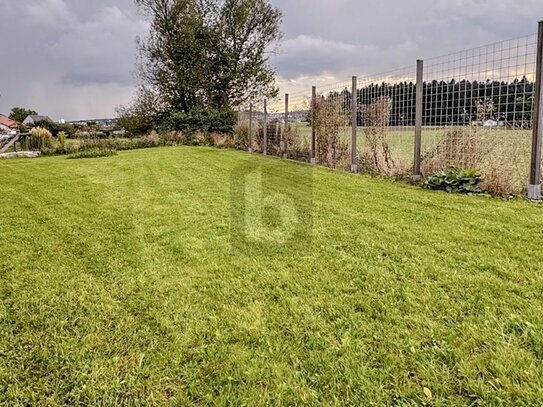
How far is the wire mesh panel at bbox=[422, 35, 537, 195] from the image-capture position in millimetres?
4508

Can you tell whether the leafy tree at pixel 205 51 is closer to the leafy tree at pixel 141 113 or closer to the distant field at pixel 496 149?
the leafy tree at pixel 141 113

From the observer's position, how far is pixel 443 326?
5.91 ft

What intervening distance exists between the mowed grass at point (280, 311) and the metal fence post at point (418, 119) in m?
1.79

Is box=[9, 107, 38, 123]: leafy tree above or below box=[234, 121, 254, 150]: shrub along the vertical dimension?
above

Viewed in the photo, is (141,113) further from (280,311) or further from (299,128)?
(280,311)

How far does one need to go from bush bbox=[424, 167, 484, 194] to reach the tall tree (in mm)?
17041

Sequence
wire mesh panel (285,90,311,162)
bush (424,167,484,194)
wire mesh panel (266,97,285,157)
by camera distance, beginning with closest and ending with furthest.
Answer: bush (424,167,484,194), wire mesh panel (285,90,311,162), wire mesh panel (266,97,285,157)

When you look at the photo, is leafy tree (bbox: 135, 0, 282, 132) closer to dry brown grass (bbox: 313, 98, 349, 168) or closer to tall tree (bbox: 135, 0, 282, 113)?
tall tree (bbox: 135, 0, 282, 113)

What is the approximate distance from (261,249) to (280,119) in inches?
325

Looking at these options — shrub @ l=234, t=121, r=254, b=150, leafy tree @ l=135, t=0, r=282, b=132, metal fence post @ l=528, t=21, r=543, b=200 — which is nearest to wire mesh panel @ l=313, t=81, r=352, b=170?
metal fence post @ l=528, t=21, r=543, b=200

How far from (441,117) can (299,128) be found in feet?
14.5

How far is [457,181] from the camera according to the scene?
486 centimetres

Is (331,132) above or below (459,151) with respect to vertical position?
above

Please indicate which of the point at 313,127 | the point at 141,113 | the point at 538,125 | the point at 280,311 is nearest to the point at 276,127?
the point at 313,127
